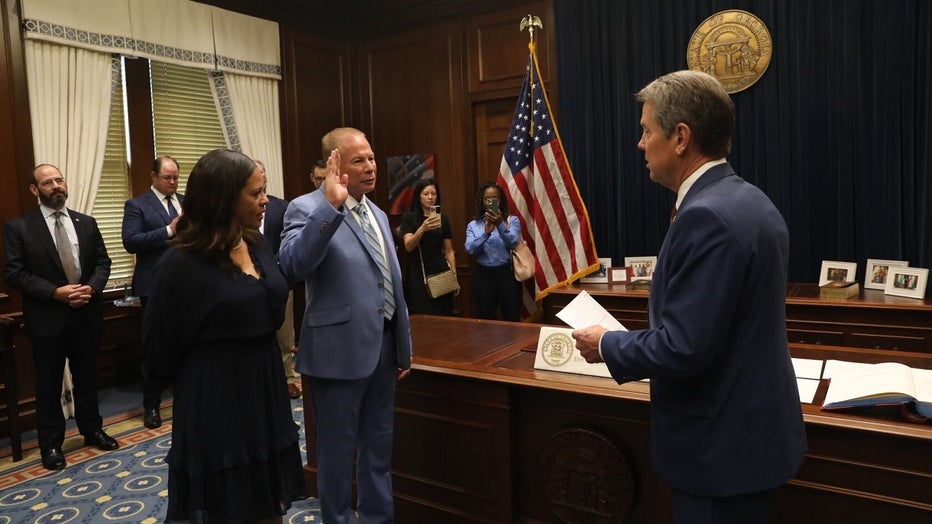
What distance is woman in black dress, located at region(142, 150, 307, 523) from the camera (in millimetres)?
1708

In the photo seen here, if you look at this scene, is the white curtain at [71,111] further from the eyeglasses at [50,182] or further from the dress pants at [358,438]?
the dress pants at [358,438]

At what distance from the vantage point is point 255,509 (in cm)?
180

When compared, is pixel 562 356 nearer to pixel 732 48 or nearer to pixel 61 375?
pixel 61 375

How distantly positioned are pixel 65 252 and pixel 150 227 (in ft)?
1.79

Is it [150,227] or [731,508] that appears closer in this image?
[731,508]

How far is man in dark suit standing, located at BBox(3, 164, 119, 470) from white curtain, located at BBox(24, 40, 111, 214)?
0.88m

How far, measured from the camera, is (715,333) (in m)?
1.25

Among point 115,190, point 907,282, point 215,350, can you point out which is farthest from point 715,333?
point 115,190

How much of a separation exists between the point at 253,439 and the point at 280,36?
4.97 meters

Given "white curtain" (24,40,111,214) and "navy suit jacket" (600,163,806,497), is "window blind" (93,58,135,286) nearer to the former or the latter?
"white curtain" (24,40,111,214)

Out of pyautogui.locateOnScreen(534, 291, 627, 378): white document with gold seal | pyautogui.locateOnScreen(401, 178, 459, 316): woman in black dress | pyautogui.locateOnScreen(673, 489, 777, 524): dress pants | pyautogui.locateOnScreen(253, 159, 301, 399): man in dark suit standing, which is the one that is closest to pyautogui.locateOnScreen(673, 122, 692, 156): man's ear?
pyautogui.locateOnScreen(673, 489, 777, 524): dress pants

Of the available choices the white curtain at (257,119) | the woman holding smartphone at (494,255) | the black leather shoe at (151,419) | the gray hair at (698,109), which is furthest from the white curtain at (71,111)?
the gray hair at (698,109)

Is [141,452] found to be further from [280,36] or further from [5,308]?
[280,36]

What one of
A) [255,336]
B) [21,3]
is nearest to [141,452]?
[255,336]
